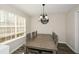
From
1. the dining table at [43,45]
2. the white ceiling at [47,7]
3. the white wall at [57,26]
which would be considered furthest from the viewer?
the white wall at [57,26]

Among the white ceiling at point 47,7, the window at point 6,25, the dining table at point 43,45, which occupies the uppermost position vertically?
the white ceiling at point 47,7

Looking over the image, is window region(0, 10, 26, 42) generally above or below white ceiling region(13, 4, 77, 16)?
below

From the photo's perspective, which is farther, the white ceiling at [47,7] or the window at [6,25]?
the white ceiling at [47,7]

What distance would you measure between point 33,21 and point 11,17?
338cm

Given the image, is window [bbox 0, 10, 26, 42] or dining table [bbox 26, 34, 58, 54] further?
window [bbox 0, 10, 26, 42]

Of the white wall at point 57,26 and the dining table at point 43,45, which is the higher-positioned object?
the white wall at point 57,26

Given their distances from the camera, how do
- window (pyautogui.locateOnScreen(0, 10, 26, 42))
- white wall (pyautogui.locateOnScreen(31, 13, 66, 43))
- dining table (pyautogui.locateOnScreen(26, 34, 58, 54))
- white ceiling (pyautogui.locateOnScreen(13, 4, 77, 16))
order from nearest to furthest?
1. dining table (pyautogui.locateOnScreen(26, 34, 58, 54))
2. window (pyautogui.locateOnScreen(0, 10, 26, 42))
3. white ceiling (pyautogui.locateOnScreen(13, 4, 77, 16))
4. white wall (pyautogui.locateOnScreen(31, 13, 66, 43))

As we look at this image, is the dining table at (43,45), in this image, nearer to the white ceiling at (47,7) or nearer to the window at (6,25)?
the window at (6,25)

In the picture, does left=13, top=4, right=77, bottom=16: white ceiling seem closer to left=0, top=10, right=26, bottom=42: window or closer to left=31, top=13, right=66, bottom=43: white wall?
left=0, top=10, right=26, bottom=42: window

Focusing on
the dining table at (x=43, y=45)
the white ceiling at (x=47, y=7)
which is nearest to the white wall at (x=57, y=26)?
the white ceiling at (x=47, y=7)

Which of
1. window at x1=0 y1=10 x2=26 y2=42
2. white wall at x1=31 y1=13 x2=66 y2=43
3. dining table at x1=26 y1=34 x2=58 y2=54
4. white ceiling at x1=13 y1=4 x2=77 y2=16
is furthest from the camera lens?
white wall at x1=31 y1=13 x2=66 y2=43

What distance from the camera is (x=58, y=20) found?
25.0 ft

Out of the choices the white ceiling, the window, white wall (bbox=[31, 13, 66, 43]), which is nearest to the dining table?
the window

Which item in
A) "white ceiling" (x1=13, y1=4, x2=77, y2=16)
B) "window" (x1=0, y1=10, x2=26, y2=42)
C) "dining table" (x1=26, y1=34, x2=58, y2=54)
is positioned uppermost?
"white ceiling" (x1=13, y1=4, x2=77, y2=16)
